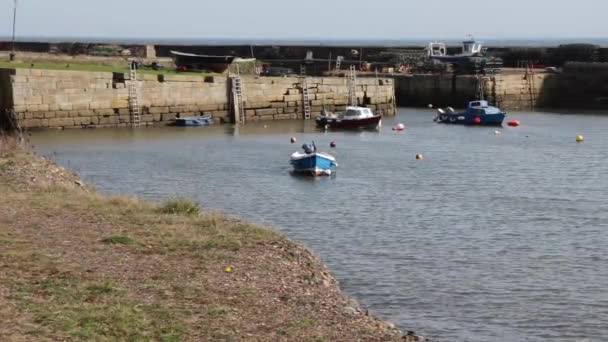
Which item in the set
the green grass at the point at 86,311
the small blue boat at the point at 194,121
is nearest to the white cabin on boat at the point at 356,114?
the small blue boat at the point at 194,121

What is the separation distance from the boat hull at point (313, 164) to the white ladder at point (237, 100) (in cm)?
1566

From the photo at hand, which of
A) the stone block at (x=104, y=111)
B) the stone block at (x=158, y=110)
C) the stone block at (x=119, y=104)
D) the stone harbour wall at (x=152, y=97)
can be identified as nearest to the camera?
the stone harbour wall at (x=152, y=97)

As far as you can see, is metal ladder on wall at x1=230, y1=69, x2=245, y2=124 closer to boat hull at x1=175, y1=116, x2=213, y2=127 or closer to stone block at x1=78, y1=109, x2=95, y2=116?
boat hull at x1=175, y1=116, x2=213, y2=127

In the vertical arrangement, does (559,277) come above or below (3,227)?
below

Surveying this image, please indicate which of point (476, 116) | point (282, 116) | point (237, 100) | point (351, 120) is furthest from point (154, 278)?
point (476, 116)

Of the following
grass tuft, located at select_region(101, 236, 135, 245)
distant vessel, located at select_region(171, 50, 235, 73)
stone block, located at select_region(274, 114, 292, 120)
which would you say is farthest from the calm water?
distant vessel, located at select_region(171, 50, 235, 73)

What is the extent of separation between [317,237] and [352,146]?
20.6 meters

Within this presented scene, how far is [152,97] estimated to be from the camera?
1922 inches

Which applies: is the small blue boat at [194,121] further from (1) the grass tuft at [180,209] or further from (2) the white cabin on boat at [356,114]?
(1) the grass tuft at [180,209]

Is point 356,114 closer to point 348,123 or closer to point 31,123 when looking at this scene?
point 348,123

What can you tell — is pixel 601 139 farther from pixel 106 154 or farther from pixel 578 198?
pixel 106 154

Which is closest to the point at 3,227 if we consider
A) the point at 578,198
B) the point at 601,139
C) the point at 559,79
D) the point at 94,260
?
the point at 94,260

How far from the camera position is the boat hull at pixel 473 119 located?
180 feet

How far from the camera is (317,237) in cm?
2436
